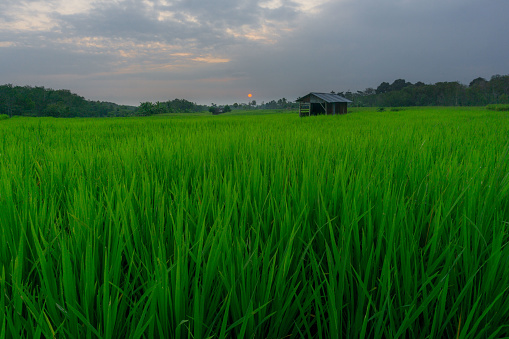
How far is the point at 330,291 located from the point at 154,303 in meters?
0.29

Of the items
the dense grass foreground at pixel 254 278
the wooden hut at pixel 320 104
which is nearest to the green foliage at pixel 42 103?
the wooden hut at pixel 320 104

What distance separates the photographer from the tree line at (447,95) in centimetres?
7212

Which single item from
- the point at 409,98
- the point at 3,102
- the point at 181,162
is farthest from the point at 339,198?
the point at 409,98

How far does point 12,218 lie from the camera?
79cm

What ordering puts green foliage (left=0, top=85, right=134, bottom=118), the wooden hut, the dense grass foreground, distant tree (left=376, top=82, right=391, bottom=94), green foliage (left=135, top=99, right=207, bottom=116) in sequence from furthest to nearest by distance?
distant tree (left=376, top=82, right=391, bottom=94) → green foliage (left=0, top=85, right=134, bottom=118) → green foliage (left=135, top=99, right=207, bottom=116) → the wooden hut → the dense grass foreground

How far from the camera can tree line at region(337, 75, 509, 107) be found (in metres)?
72.1

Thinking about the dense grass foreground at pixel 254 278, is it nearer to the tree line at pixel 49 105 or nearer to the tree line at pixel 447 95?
the tree line at pixel 49 105

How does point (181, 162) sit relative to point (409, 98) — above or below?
below

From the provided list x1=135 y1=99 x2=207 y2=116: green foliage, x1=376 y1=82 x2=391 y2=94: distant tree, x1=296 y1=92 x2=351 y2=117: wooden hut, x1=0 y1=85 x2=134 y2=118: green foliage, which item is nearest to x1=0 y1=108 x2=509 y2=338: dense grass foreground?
x1=296 y1=92 x2=351 y2=117: wooden hut

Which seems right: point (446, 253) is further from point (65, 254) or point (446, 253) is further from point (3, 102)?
point (3, 102)

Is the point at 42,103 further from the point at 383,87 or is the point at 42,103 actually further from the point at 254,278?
the point at 383,87

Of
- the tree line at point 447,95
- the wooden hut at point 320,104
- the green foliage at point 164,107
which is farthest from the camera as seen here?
the tree line at point 447,95

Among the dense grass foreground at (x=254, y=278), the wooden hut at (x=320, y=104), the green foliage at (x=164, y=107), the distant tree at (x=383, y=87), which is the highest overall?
the distant tree at (x=383, y=87)

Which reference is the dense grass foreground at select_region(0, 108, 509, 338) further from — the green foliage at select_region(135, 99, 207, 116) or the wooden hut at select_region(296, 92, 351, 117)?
the green foliage at select_region(135, 99, 207, 116)
